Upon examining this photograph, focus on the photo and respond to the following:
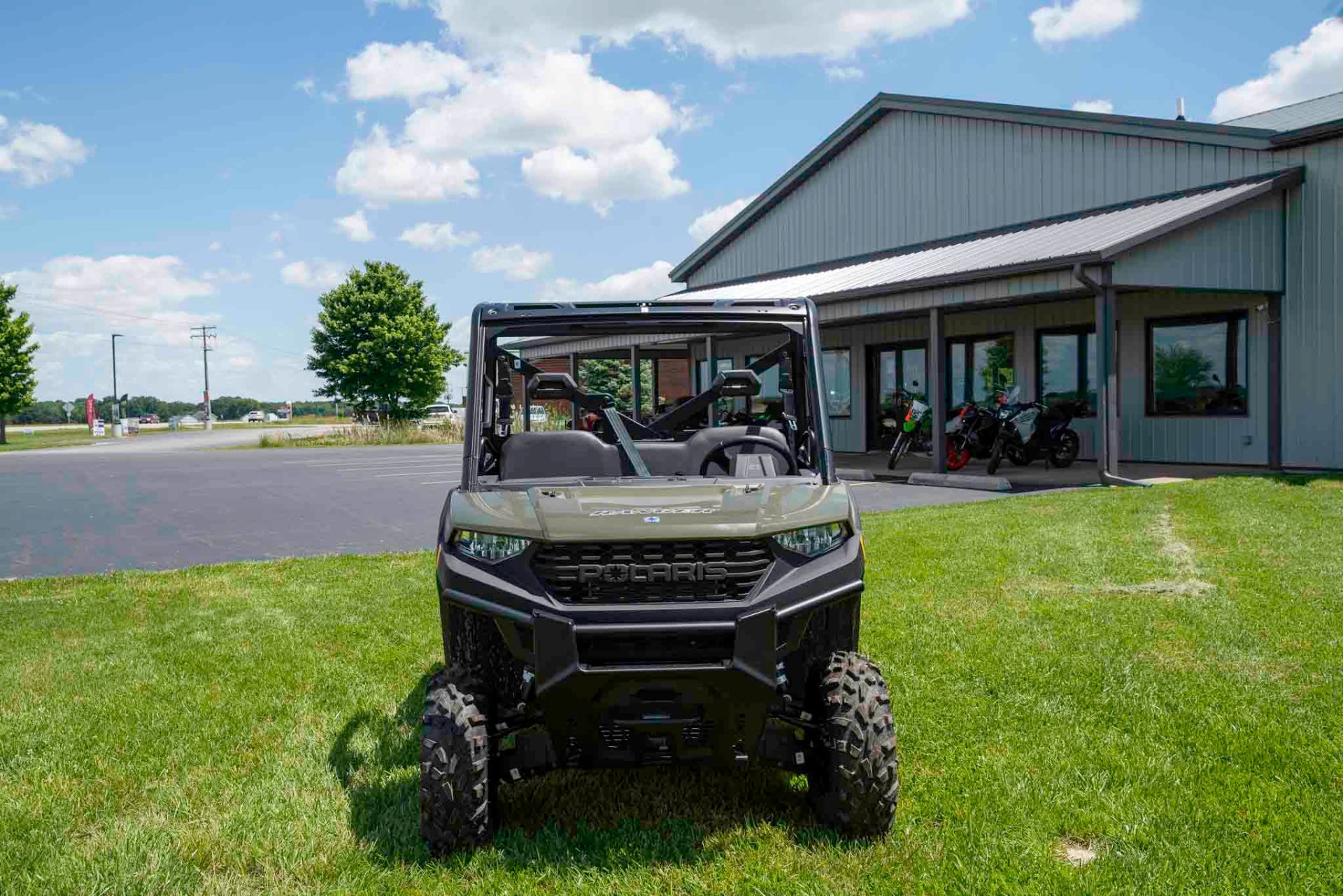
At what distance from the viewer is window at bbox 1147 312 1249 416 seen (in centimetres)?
1606

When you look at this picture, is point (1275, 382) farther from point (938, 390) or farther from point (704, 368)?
point (704, 368)

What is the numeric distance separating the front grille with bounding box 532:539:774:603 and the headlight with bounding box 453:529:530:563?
0.09 metres

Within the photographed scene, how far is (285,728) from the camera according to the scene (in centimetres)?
496

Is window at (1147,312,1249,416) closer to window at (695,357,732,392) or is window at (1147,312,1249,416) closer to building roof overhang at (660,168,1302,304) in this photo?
building roof overhang at (660,168,1302,304)

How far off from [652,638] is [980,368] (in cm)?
1830

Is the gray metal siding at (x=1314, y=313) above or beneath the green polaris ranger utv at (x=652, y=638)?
above

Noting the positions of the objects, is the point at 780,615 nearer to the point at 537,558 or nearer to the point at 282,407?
the point at 537,558

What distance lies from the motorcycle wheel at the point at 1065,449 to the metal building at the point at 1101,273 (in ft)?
2.41

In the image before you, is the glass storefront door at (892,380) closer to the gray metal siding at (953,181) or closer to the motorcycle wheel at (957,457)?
the gray metal siding at (953,181)

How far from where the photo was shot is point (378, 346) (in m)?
47.6

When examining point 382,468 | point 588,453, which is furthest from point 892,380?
point 588,453

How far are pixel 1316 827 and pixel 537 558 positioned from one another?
9.21 ft

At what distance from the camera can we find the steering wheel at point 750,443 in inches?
169

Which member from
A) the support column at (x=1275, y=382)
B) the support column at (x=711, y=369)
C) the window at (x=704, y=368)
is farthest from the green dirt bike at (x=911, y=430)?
the window at (x=704, y=368)
